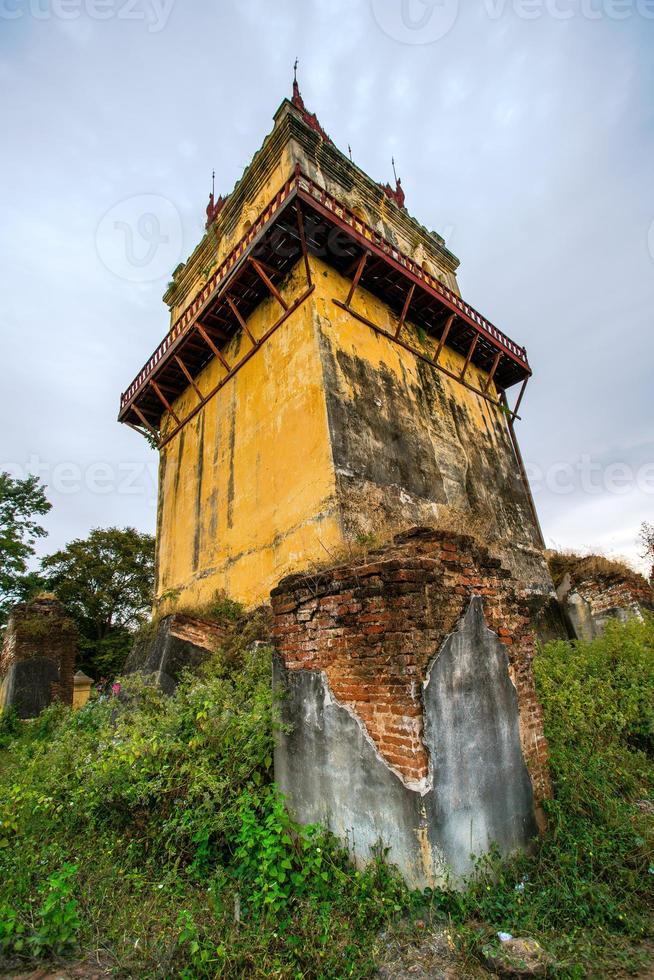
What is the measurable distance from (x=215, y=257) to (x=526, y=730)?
47.3 feet

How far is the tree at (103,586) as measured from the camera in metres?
22.5

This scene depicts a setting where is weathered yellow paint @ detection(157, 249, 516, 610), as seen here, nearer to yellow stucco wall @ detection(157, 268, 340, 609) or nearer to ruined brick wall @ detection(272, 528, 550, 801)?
yellow stucco wall @ detection(157, 268, 340, 609)

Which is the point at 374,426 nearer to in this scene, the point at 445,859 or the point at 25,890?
the point at 445,859

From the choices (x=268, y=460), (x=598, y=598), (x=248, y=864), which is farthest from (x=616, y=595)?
(x=248, y=864)

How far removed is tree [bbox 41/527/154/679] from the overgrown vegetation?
19157 millimetres

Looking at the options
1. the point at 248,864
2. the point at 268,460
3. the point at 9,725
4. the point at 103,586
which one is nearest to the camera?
the point at 248,864

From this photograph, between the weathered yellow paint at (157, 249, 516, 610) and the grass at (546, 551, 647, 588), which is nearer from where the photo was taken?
the weathered yellow paint at (157, 249, 516, 610)

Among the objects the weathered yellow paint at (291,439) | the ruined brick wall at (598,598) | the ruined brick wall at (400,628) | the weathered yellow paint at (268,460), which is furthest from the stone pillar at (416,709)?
the ruined brick wall at (598,598)

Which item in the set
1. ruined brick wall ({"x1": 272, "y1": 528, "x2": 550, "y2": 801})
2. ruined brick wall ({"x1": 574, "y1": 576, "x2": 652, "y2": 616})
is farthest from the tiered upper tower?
ruined brick wall ({"x1": 272, "y1": 528, "x2": 550, "y2": 801})

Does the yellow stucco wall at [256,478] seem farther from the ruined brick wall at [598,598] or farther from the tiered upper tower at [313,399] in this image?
the ruined brick wall at [598,598]

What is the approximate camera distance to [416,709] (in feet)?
9.82

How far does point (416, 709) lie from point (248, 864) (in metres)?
1.62

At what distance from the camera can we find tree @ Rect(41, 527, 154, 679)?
22516mm

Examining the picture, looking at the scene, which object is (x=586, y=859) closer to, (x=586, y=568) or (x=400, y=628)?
(x=400, y=628)
